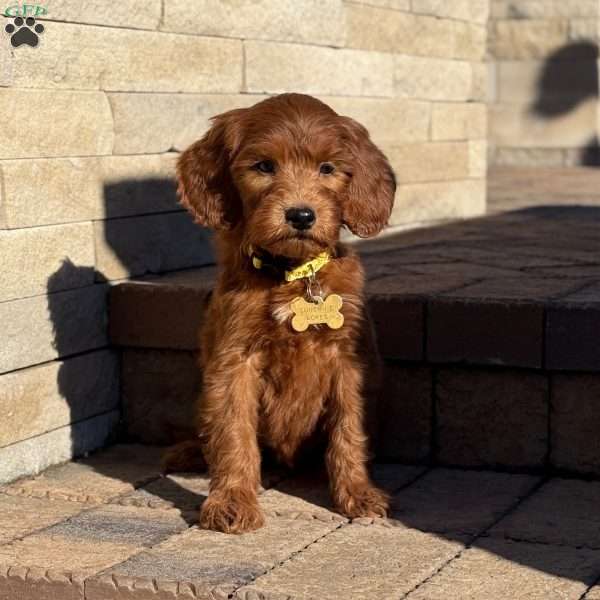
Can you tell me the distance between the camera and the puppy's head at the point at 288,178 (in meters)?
4.42

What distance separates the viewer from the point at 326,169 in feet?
14.9

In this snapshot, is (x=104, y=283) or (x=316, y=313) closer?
(x=316, y=313)

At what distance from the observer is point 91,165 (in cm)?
568

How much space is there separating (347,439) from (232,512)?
519 millimetres

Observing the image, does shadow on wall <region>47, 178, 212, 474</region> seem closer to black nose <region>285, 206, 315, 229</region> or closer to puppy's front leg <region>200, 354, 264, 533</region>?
puppy's front leg <region>200, 354, 264, 533</region>

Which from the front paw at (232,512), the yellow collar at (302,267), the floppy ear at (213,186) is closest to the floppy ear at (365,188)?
the yellow collar at (302,267)

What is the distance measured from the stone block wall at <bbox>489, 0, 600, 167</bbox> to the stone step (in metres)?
7.97

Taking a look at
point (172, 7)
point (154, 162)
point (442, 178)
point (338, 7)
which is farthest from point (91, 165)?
point (442, 178)

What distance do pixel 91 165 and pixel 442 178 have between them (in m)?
3.64

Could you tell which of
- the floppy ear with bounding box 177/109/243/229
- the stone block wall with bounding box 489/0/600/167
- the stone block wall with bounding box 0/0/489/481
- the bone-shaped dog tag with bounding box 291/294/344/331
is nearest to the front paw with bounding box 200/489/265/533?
the bone-shaped dog tag with bounding box 291/294/344/331

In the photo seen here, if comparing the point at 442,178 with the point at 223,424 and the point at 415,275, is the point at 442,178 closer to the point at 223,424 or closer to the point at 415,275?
the point at 415,275

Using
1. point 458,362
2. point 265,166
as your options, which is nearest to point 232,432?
point 265,166

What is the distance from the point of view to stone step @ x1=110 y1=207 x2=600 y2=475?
203 inches

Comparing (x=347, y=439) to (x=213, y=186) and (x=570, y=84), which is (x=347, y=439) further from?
(x=570, y=84)
